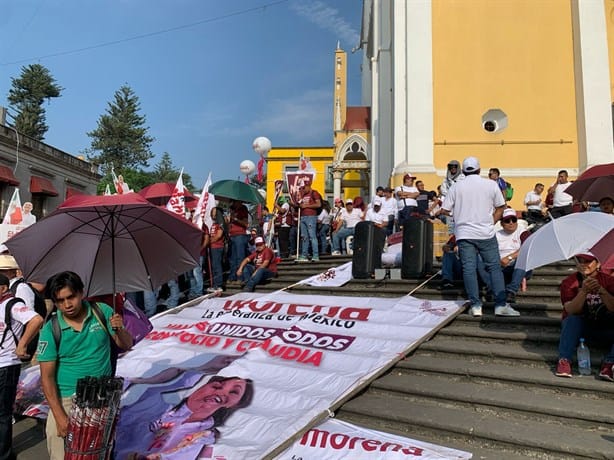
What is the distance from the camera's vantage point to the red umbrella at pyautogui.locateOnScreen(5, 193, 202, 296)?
3.64m

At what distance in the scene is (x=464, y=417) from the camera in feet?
13.5

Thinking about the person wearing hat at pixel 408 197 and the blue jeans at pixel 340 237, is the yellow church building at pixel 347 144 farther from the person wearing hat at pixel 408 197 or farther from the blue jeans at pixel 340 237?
the person wearing hat at pixel 408 197

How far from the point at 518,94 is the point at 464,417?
513 inches

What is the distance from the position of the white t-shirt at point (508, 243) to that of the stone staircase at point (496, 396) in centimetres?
85

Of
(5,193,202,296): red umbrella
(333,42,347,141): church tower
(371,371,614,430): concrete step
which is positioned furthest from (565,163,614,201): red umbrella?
(333,42,347,141): church tower

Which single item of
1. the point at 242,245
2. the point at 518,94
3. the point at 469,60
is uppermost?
the point at 469,60

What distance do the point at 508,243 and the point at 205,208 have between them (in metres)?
5.91

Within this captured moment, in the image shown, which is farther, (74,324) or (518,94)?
(518,94)

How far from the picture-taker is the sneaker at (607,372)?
4199 mm

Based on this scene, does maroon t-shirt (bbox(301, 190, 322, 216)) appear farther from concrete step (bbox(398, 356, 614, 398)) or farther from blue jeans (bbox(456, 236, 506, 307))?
concrete step (bbox(398, 356, 614, 398))

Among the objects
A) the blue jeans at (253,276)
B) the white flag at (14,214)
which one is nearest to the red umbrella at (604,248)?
the blue jeans at (253,276)

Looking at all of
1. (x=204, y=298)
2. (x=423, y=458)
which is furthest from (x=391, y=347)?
(x=204, y=298)

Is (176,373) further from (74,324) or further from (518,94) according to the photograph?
(518,94)

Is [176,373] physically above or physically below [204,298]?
below
